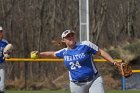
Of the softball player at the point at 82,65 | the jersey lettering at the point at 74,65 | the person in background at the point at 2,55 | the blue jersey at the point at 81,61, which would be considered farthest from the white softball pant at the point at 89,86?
the person in background at the point at 2,55

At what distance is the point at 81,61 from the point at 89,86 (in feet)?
1.52

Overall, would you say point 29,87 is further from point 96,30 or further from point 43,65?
point 96,30

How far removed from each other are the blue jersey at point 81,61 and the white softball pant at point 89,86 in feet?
0.37

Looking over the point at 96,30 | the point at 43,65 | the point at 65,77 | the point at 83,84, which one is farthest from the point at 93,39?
the point at 83,84

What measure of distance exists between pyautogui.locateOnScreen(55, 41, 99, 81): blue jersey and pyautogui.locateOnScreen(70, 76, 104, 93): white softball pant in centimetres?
11

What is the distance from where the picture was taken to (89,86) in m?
8.93

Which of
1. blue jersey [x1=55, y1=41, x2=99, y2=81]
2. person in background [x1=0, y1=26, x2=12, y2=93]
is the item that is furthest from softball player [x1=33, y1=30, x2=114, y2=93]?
person in background [x1=0, y1=26, x2=12, y2=93]

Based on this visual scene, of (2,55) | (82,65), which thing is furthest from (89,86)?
(2,55)

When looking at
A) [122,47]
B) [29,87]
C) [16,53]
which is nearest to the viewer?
[29,87]

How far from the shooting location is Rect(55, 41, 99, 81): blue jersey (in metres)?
8.84

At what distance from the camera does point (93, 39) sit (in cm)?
2659

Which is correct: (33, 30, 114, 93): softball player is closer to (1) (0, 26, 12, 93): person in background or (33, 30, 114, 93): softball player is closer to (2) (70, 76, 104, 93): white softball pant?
(2) (70, 76, 104, 93): white softball pant

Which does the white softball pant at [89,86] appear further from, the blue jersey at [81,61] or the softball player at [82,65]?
the blue jersey at [81,61]

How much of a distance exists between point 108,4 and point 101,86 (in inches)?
721
